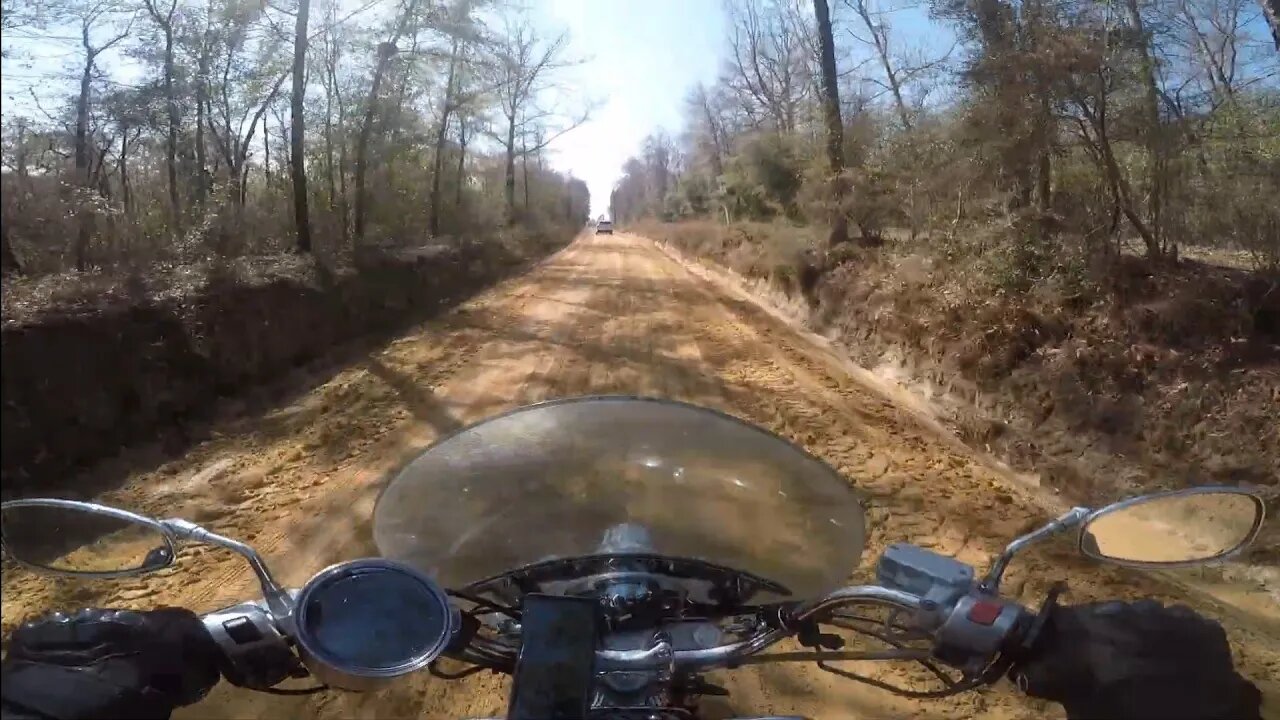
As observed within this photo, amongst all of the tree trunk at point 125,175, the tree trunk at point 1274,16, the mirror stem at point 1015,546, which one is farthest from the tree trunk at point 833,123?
the mirror stem at point 1015,546

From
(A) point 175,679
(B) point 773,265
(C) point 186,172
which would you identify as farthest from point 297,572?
(B) point 773,265

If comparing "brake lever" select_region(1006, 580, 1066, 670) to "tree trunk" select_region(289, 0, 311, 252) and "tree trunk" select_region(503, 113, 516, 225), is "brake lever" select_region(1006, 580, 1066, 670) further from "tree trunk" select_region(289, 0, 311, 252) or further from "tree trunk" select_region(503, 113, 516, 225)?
"tree trunk" select_region(503, 113, 516, 225)

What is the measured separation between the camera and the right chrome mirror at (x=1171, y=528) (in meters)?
1.83

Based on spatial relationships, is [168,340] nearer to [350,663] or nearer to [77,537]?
[77,537]

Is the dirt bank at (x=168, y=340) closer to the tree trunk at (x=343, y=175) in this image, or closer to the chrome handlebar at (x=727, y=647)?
the chrome handlebar at (x=727, y=647)

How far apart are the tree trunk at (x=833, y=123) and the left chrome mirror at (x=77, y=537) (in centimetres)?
1559

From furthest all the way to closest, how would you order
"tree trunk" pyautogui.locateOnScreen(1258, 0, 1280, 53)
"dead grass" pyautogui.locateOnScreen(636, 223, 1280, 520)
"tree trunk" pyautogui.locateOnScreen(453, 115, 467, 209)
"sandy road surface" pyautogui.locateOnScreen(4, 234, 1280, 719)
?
"tree trunk" pyautogui.locateOnScreen(453, 115, 467, 209), "tree trunk" pyautogui.locateOnScreen(1258, 0, 1280, 53), "dead grass" pyautogui.locateOnScreen(636, 223, 1280, 520), "sandy road surface" pyautogui.locateOnScreen(4, 234, 1280, 719)

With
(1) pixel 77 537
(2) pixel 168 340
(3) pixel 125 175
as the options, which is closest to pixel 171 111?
(3) pixel 125 175

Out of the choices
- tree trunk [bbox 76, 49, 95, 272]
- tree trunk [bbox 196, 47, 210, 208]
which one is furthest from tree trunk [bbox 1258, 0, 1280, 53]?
tree trunk [bbox 196, 47, 210, 208]

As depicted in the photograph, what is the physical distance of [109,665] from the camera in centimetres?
142

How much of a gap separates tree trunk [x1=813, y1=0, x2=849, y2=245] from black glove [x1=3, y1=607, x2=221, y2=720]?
51.8 ft

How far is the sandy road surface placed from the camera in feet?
11.8

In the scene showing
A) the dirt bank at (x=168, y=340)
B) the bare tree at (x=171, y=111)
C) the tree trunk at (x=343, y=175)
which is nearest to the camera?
the dirt bank at (x=168, y=340)

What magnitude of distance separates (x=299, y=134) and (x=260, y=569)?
15.2 meters
